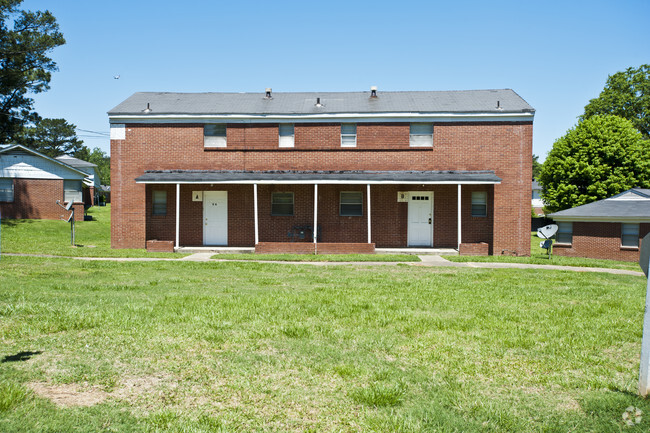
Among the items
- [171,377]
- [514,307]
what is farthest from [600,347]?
[171,377]

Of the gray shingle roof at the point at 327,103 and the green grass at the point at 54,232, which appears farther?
the green grass at the point at 54,232

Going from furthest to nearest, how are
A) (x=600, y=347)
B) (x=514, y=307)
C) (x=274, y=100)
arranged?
(x=274, y=100)
(x=514, y=307)
(x=600, y=347)

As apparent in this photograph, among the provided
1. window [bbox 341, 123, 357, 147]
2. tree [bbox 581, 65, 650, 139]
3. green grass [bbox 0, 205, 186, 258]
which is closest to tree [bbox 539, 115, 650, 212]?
tree [bbox 581, 65, 650, 139]

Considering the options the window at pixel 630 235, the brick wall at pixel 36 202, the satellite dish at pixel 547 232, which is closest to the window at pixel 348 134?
the satellite dish at pixel 547 232

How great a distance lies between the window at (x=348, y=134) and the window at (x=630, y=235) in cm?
1356

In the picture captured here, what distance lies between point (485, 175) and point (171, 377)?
17195 mm

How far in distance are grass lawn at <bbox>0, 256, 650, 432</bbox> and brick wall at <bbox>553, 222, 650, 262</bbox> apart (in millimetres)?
16271

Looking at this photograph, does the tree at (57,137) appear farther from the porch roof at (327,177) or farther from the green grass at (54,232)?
the porch roof at (327,177)

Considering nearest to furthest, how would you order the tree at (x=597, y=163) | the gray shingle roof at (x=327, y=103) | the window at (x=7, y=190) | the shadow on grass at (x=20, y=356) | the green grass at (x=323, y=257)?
the shadow on grass at (x=20, y=356), the green grass at (x=323, y=257), the gray shingle roof at (x=327, y=103), the window at (x=7, y=190), the tree at (x=597, y=163)

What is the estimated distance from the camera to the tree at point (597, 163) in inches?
1473

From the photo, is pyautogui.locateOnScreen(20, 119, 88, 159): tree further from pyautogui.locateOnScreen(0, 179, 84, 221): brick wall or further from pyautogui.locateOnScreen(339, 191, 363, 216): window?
pyautogui.locateOnScreen(339, 191, 363, 216): window

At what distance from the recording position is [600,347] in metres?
5.79

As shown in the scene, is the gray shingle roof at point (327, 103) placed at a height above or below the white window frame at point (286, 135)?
above

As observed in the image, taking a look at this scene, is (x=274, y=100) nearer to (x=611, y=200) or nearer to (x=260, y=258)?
(x=260, y=258)
